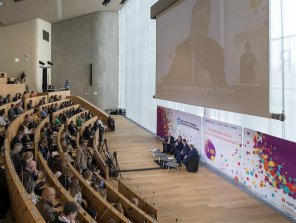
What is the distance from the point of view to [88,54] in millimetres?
21625

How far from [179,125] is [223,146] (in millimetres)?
3200

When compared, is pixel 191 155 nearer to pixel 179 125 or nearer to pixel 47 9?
pixel 179 125

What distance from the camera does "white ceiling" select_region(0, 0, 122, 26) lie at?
14.3 m

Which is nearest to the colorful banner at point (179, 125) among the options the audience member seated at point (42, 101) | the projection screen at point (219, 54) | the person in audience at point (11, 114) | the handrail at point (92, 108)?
the projection screen at point (219, 54)

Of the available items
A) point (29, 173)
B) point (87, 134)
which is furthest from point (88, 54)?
point (29, 173)

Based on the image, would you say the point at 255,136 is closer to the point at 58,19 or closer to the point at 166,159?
the point at 166,159

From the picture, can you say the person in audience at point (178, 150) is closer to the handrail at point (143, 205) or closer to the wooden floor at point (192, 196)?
the wooden floor at point (192, 196)

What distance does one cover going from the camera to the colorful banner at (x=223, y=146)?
788 cm

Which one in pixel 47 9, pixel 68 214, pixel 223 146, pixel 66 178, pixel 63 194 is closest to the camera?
pixel 68 214

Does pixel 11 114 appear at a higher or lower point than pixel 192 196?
higher

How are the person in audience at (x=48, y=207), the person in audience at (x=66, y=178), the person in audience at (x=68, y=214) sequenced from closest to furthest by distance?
the person in audience at (x=68, y=214)
the person in audience at (x=48, y=207)
the person in audience at (x=66, y=178)

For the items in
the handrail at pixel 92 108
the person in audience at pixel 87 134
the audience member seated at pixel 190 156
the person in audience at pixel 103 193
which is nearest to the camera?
the person in audience at pixel 103 193

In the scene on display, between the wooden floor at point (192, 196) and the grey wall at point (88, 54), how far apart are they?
1186cm

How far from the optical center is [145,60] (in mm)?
15266
